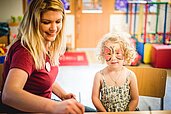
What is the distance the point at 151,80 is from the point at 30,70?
0.93 m

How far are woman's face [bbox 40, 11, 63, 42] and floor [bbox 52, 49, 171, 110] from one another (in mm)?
1386

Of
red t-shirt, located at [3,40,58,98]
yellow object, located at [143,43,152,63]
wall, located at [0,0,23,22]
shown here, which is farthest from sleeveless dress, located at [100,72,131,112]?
wall, located at [0,0,23,22]

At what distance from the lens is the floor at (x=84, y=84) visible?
2.79 meters

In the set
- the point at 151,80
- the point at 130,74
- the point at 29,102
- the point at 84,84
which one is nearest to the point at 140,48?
the point at 84,84

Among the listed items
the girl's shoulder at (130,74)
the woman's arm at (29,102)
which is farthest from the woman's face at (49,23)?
the girl's shoulder at (130,74)

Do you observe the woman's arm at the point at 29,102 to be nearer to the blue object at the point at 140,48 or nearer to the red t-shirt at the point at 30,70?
the red t-shirt at the point at 30,70

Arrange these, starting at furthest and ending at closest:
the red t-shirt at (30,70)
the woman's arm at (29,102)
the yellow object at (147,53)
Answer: the yellow object at (147,53), the red t-shirt at (30,70), the woman's arm at (29,102)

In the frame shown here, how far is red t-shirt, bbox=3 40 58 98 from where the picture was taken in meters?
1.03

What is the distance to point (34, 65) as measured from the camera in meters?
1.11

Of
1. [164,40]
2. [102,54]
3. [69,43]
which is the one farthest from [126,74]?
[69,43]

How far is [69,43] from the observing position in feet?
18.4

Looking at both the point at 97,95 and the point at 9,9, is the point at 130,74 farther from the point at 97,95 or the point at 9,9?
the point at 9,9

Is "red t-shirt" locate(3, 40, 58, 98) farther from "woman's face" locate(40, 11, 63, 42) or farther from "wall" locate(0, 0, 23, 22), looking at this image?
"wall" locate(0, 0, 23, 22)

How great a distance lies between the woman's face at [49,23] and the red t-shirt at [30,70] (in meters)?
0.12
